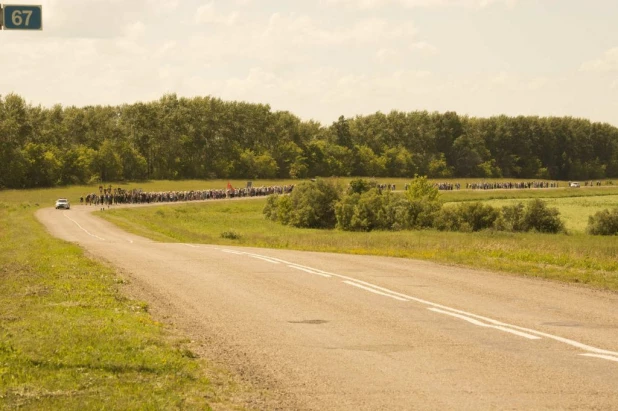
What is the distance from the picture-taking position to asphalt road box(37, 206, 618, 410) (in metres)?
8.91

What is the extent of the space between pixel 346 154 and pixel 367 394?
17223cm

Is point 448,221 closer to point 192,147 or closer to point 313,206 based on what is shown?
point 313,206

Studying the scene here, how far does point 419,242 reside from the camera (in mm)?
43500

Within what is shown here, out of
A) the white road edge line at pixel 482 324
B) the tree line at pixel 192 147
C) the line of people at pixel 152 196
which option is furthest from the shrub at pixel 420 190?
the white road edge line at pixel 482 324

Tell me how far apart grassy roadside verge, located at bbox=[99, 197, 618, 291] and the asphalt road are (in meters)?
3.88

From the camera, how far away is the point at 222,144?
170 m

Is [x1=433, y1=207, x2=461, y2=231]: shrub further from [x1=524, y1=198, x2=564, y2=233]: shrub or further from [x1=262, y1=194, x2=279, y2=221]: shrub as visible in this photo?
[x1=262, y1=194, x2=279, y2=221]: shrub

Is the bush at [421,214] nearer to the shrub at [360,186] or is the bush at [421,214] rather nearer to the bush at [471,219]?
the bush at [471,219]

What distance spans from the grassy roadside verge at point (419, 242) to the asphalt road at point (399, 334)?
12.7 feet

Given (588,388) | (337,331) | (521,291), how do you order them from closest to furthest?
(588,388) → (337,331) → (521,291)

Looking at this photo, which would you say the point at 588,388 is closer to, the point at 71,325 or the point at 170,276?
the point at 71,325

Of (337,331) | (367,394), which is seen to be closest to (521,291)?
(337,331)

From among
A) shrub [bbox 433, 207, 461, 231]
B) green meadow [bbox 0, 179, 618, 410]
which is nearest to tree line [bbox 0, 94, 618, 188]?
shrub [bbox 433, 207, 461, 231]

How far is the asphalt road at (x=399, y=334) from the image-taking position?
8.91 meters
